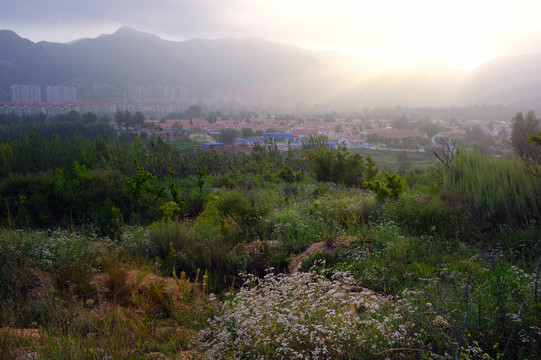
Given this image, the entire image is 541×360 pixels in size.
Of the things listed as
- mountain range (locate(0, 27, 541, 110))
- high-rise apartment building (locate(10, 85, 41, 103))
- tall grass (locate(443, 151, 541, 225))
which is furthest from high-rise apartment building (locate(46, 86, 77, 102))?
tall grass (locate(443, 151, 541, 225))

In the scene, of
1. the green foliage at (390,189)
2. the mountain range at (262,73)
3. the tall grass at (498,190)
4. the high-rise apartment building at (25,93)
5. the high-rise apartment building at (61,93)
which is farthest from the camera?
the mountain range at (262,73)

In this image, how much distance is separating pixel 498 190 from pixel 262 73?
12358 centimetres

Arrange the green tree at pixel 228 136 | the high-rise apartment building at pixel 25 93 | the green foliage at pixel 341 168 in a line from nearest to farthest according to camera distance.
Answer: the green foliage at pixel 341 168 → the green tree at pixel 228 136 → the high-rise apartment building at pixel 25 93

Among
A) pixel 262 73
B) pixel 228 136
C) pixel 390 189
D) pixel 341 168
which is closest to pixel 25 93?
pixel 228 136

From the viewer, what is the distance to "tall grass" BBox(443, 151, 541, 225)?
5.80 m

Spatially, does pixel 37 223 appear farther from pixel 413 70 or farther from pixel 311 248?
pixel 413 70

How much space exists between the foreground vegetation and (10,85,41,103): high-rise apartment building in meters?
30.6

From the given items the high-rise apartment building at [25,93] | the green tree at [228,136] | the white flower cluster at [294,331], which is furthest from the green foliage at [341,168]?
the high-rise apartment building at [25,93]

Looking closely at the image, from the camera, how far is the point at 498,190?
6043 millimetres

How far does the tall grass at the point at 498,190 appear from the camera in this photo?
5.80 metres

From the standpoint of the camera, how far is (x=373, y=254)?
4688 millimetres

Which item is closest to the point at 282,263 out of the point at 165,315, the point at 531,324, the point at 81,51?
the point at 165,315

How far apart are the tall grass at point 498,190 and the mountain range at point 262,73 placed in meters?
37.7

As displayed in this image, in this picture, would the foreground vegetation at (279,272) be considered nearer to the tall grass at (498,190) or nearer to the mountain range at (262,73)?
the tall grass at (498,190)
